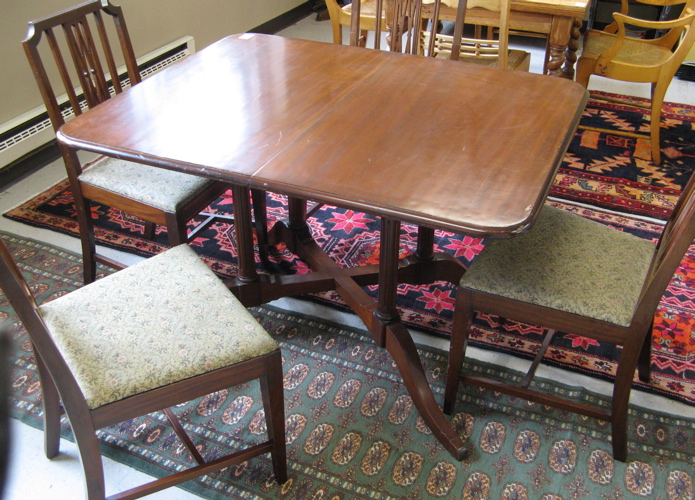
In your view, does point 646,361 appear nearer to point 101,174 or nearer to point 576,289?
point 576,289

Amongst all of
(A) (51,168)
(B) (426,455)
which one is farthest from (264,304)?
(A) (51,168)

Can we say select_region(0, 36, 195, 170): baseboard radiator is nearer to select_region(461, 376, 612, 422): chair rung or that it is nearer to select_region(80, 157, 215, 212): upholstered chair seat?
select_region(80, 157, 215, 212): upholstered chair seat

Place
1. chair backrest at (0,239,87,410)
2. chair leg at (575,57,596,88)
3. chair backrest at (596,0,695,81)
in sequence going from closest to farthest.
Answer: chair backrest at (0,239,87,410)
chair backrest at (596,0,695,81)
chair leg at (575,57,596,88)

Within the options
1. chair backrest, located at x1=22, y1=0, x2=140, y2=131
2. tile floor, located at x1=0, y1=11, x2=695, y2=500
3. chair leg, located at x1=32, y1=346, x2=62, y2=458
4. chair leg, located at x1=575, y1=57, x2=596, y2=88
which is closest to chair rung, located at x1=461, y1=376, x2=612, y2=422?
tile floor, located at x1=0, y1=11, x2=695, y2=500

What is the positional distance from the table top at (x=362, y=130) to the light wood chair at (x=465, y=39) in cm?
25

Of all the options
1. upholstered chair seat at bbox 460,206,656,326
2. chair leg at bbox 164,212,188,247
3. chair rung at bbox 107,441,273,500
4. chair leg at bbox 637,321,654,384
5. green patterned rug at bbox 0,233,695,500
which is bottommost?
green patterned rug at bbox 0,233,695,500

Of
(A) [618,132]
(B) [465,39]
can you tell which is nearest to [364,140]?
(B) [465,39]

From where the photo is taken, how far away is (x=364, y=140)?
1.46m

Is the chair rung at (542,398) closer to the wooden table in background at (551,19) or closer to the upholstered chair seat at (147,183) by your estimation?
the upholstered chair seat at (147,183)

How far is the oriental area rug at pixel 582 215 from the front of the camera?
193 centimetres

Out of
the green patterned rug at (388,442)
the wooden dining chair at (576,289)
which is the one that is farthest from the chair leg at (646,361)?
the wooden dining chair at (576,289)

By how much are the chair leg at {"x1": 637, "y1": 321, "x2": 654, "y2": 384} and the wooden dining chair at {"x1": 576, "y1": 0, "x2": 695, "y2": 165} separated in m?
1.44

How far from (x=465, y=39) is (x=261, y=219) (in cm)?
106

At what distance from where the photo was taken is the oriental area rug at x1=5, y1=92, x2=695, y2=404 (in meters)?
1.93
